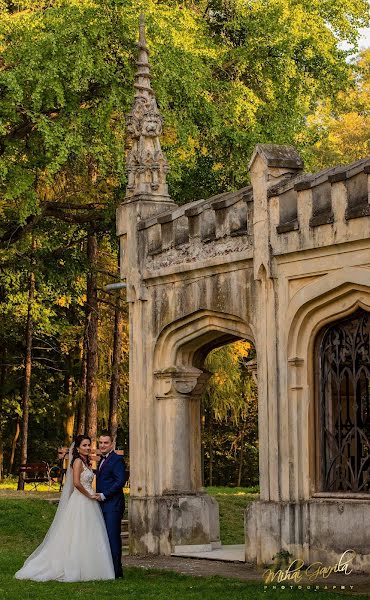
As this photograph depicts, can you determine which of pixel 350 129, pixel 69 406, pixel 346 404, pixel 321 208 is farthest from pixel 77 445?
pixel 350 129

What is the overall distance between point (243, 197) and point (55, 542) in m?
4.90

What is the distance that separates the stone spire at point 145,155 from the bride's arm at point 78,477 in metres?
4.90

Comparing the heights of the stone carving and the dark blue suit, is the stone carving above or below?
above

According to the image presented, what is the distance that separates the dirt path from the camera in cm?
1431

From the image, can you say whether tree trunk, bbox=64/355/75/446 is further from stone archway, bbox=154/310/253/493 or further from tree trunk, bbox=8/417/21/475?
stone archway, bbox=154/310/253/493

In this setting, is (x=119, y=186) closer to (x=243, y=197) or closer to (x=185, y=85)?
(x=185, y=85)

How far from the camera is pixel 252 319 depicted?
55.5 ft

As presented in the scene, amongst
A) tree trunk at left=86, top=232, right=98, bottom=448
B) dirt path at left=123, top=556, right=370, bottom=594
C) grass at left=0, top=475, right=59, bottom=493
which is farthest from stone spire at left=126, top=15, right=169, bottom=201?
grass at left=0, top=475, right=59, bottom=493

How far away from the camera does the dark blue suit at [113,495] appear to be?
16125 millimetres

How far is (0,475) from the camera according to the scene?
1533 inches

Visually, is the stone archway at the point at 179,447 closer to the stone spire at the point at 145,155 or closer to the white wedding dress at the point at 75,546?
the stone spire at the point at 145,155

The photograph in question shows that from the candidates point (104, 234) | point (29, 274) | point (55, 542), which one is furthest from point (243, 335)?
point (29, 274)

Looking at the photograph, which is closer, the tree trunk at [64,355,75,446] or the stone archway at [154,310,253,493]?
the stone archway at [154,310,253,493]

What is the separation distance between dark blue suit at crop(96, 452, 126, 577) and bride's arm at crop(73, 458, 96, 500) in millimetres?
201
